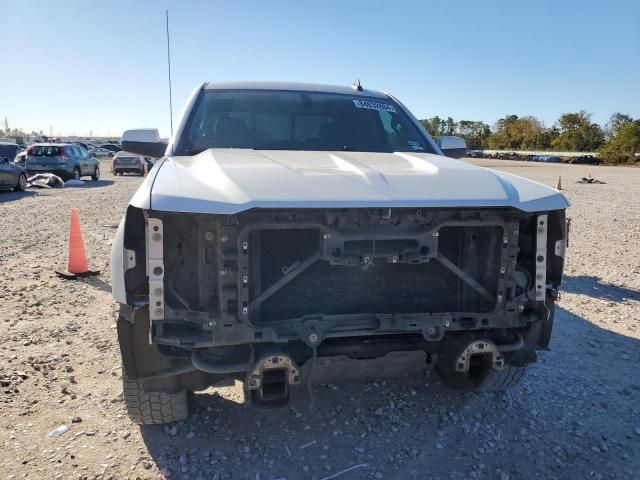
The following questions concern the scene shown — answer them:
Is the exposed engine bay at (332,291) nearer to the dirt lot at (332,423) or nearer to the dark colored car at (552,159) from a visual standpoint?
the dirt lot at (332,423)

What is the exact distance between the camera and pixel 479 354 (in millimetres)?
2705

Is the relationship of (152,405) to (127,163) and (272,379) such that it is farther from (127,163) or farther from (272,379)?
(127,163)

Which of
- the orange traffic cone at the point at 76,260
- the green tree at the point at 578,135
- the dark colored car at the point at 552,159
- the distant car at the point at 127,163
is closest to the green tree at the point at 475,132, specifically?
the green tree at the point at 578,135

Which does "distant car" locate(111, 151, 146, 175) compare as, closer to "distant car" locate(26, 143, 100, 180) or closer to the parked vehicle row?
"distant car" locate(26, 143, 100, 180)

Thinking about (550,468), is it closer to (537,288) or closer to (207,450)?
(537,288)

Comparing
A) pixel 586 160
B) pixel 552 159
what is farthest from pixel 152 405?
pixel 552 159

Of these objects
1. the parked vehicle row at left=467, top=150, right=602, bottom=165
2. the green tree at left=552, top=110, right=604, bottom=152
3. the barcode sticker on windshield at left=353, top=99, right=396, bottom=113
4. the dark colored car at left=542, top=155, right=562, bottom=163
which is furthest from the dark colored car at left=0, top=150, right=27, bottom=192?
the green tree at left=552, top=110, right=604, bottom=152

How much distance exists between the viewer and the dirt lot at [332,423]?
2.78 m

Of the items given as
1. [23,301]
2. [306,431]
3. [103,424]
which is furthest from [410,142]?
[23,301]

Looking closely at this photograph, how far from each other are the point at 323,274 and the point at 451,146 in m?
2.37

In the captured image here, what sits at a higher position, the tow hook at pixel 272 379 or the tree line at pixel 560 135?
the tree line at pixel 560 135

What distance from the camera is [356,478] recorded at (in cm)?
270

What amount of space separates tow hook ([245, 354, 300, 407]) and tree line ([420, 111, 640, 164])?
215 feet

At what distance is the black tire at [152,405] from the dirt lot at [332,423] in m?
0.09
